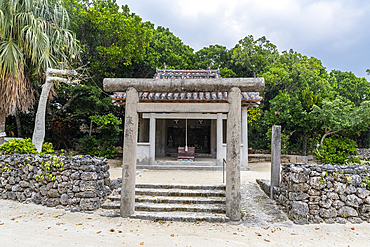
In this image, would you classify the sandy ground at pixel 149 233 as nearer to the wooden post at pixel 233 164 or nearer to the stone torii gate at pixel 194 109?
the wooden post at pixel 233 164

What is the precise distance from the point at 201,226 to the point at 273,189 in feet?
7.86

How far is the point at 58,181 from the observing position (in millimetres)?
5203

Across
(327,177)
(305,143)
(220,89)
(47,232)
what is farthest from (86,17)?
(305,143)

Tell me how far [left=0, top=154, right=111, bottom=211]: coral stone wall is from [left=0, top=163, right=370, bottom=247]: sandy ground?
0.38 m

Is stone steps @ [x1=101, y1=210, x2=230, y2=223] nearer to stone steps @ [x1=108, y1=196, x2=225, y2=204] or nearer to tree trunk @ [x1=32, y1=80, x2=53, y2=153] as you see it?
stone steps @ [x1=108, y1=196, x2=225, y2=204]

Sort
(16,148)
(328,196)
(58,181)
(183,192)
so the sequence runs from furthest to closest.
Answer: (16,148)
(183,192)
(58,181)
(328,196)

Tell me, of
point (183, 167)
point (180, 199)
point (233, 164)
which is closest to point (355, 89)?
point (183, 167)

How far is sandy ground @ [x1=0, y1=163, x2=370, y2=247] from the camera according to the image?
3779mm

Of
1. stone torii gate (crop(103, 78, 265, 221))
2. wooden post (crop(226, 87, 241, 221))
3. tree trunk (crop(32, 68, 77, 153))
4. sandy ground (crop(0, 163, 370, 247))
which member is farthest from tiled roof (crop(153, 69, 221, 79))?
sandy ground (crop(0, 163, 370, 247))

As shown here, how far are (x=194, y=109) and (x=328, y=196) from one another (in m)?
3.28

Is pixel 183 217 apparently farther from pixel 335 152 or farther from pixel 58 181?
pixel 335 152

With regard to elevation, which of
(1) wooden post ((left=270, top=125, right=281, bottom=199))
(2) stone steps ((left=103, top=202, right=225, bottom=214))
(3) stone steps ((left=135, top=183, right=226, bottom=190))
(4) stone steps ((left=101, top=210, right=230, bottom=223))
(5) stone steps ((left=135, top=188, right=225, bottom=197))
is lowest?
(4) stone steps ((left=101, top=210, right=230, bottom=223))

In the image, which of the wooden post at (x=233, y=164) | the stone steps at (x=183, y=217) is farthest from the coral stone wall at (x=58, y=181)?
the wooden post at (x=233, y=164)

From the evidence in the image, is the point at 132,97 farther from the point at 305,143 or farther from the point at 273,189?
the point at 305,143
